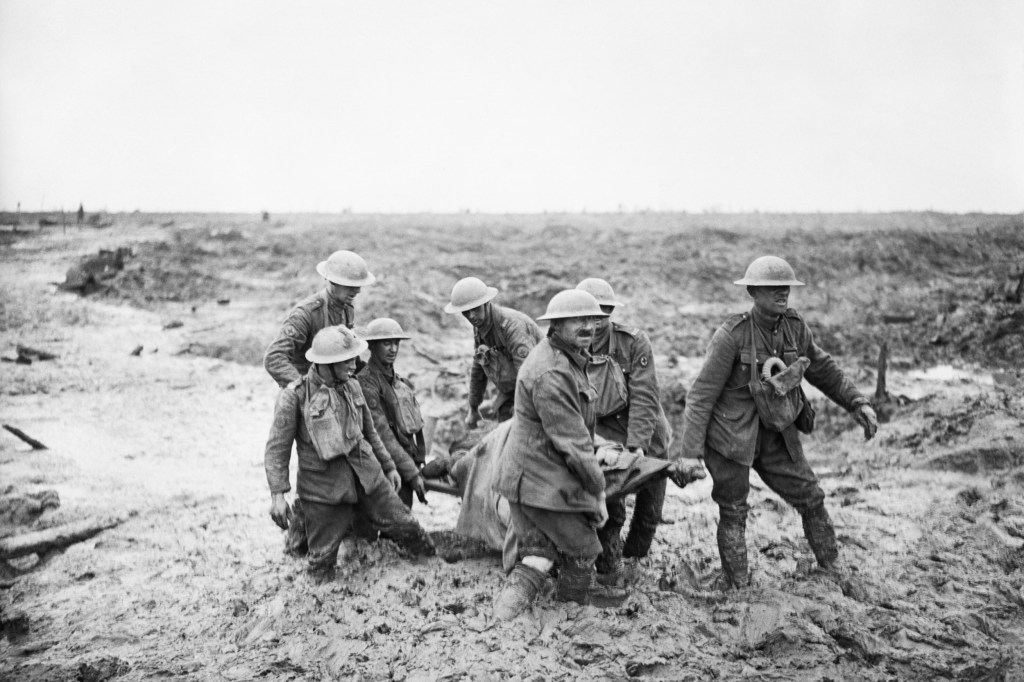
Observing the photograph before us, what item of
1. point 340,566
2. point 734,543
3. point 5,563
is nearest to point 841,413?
point 734,543

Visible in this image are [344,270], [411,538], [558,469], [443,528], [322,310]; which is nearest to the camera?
[558,469]

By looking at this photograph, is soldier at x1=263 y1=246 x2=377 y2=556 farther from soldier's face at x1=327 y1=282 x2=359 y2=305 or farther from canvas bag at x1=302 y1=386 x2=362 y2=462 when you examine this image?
canvas bag at x1=302 y1=386 x2=362 y2=462

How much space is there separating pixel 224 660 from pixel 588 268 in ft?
47.1

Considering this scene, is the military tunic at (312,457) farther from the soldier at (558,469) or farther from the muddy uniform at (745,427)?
the muddy uniform at (745,427)

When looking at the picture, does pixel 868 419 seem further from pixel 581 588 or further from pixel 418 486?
pixel 418 486

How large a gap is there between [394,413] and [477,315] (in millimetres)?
987

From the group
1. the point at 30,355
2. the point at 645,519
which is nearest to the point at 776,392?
the point at 645,519

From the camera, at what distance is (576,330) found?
388 centimetres

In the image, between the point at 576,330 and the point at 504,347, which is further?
the point at 504,347

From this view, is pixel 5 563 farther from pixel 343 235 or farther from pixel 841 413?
pixel 343 235

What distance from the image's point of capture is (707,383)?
462 centimetres

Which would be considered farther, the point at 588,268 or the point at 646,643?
the point at 588,268

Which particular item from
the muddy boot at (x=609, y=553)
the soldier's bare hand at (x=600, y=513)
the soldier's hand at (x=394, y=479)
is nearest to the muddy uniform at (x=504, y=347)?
the soldier's hand at (x=394, y=479)

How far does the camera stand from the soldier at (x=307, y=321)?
5312 mm
